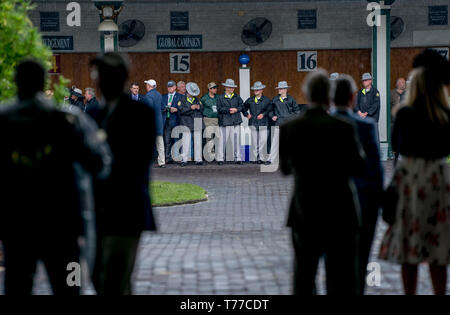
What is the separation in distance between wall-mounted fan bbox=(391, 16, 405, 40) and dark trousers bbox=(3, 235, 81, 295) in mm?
20071

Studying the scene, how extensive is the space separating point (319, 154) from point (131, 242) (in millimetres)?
1284

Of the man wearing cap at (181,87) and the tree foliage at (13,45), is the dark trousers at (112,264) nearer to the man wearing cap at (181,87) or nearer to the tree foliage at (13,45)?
the tree foliage at (13,45)

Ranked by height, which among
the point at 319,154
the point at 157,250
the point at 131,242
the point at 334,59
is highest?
the point at 334,59

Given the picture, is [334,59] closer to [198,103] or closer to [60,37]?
[198,103]

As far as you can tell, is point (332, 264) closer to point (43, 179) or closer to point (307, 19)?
point (43, 179)

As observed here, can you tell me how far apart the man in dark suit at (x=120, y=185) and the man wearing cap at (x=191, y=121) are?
51.0ft

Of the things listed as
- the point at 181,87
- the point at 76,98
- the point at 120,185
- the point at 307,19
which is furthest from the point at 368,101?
the point at 120,185

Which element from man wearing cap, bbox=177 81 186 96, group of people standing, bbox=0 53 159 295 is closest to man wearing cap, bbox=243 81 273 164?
man wearing cap, bbox=177 81 186 96

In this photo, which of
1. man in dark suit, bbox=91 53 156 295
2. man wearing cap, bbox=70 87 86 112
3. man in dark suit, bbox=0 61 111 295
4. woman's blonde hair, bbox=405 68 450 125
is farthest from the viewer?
man wearing cap, bbox=70 87 86 112

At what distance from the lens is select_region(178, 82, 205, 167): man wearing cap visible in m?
20.8

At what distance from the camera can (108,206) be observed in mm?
5043

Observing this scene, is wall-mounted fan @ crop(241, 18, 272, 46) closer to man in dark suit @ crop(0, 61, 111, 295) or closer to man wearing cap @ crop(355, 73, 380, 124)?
man wearing cap @ crop(355, 73, 380, 124)

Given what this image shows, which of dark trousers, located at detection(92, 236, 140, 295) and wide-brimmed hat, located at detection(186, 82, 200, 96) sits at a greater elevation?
wide-brimmed hat, located at detection(186, 82, 200, 96)
